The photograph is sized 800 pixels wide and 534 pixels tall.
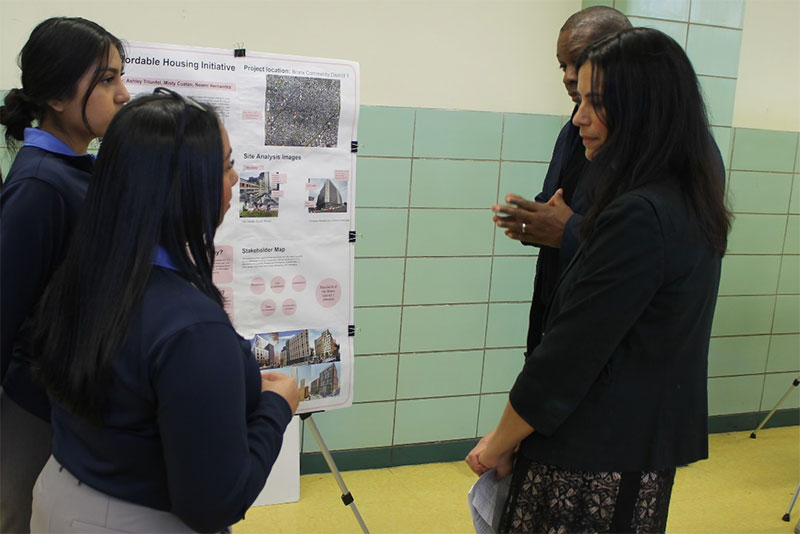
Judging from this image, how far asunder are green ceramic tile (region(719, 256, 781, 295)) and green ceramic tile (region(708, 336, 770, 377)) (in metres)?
0.26

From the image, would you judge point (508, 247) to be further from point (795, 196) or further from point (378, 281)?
point (795, 196)

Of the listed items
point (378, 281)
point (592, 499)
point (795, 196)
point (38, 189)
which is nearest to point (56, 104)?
point (38, 189)

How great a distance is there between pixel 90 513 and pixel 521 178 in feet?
7.70

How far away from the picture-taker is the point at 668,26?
284 cm

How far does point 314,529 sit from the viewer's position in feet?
8.22

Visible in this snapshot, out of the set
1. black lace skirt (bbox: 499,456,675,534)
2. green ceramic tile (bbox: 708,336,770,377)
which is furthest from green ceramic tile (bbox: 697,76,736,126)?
black lace skirt (bbox: 499,456,675,534)

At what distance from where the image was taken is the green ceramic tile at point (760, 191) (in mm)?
3412

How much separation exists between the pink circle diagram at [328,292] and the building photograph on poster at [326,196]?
0.74 ft

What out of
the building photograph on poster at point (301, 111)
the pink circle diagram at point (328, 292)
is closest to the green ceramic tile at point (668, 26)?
the building photograph on poster at point (301, 111)

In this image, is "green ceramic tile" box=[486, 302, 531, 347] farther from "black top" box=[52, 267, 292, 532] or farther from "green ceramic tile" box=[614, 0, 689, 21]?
"black top" box=[52, 267, 292, 532]

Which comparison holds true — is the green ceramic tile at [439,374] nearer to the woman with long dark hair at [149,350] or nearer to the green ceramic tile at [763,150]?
the green ceramic tile at [763,150]

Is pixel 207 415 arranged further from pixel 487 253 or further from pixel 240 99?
pixel 487 253

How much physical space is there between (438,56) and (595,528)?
82.7 inches

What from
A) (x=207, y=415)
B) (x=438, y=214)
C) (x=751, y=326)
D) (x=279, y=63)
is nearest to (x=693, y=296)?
(x=207, y=415)
